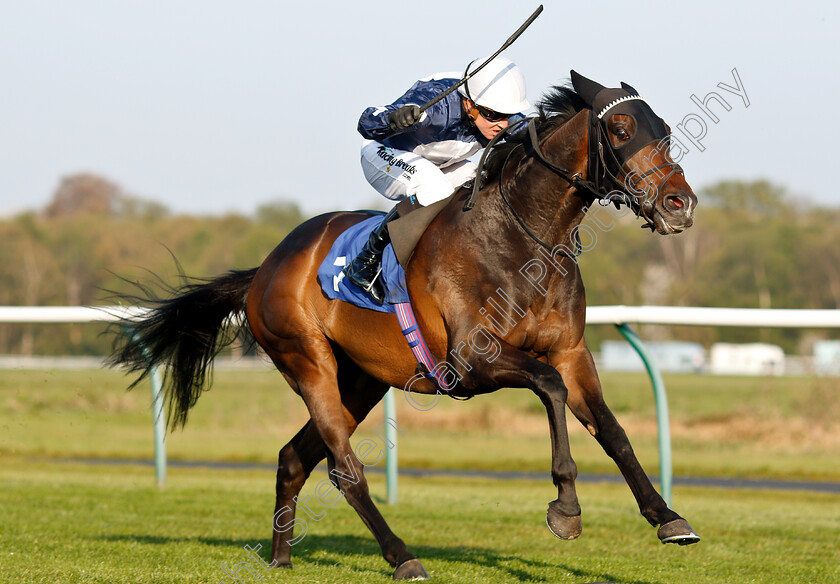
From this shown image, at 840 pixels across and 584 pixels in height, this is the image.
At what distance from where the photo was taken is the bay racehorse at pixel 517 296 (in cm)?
370

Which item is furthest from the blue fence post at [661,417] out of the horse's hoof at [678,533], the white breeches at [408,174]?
the horse's hoof at [678,533]

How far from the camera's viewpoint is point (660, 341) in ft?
125

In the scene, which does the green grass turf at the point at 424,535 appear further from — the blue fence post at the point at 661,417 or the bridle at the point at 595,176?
the bridle at the point at 595,176

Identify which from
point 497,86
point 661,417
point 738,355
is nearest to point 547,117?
point 497,86

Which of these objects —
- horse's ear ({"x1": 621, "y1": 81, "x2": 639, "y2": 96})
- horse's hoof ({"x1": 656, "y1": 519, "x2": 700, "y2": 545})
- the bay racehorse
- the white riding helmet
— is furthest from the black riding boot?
horse's hoof ({"x1": 656, "y1": 519, "x2": 700, "y2": 545})

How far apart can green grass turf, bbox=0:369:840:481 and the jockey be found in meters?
4.22

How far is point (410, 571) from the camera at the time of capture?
13.6 ft

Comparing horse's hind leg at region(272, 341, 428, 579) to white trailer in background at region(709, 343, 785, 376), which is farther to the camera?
white trailer in background at region(709, 343, 785, 376)

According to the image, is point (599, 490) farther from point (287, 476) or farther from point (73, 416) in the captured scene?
point (73, 416)

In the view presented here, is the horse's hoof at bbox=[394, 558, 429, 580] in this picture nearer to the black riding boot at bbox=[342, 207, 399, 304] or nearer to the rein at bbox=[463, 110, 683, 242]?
the black riding boot at bbox=[342, 207, 399, 304]

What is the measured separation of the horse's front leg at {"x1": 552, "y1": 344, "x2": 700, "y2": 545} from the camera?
3.77 meters

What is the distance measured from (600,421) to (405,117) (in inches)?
57.4

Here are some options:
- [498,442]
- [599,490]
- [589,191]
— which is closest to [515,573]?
[589,191]

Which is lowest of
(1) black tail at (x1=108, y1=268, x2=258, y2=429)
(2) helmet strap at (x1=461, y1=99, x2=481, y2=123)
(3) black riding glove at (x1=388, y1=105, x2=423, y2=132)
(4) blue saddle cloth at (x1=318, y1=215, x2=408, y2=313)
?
(1) black tail at (x1=108, y1=268, x2=258, y2=429)
